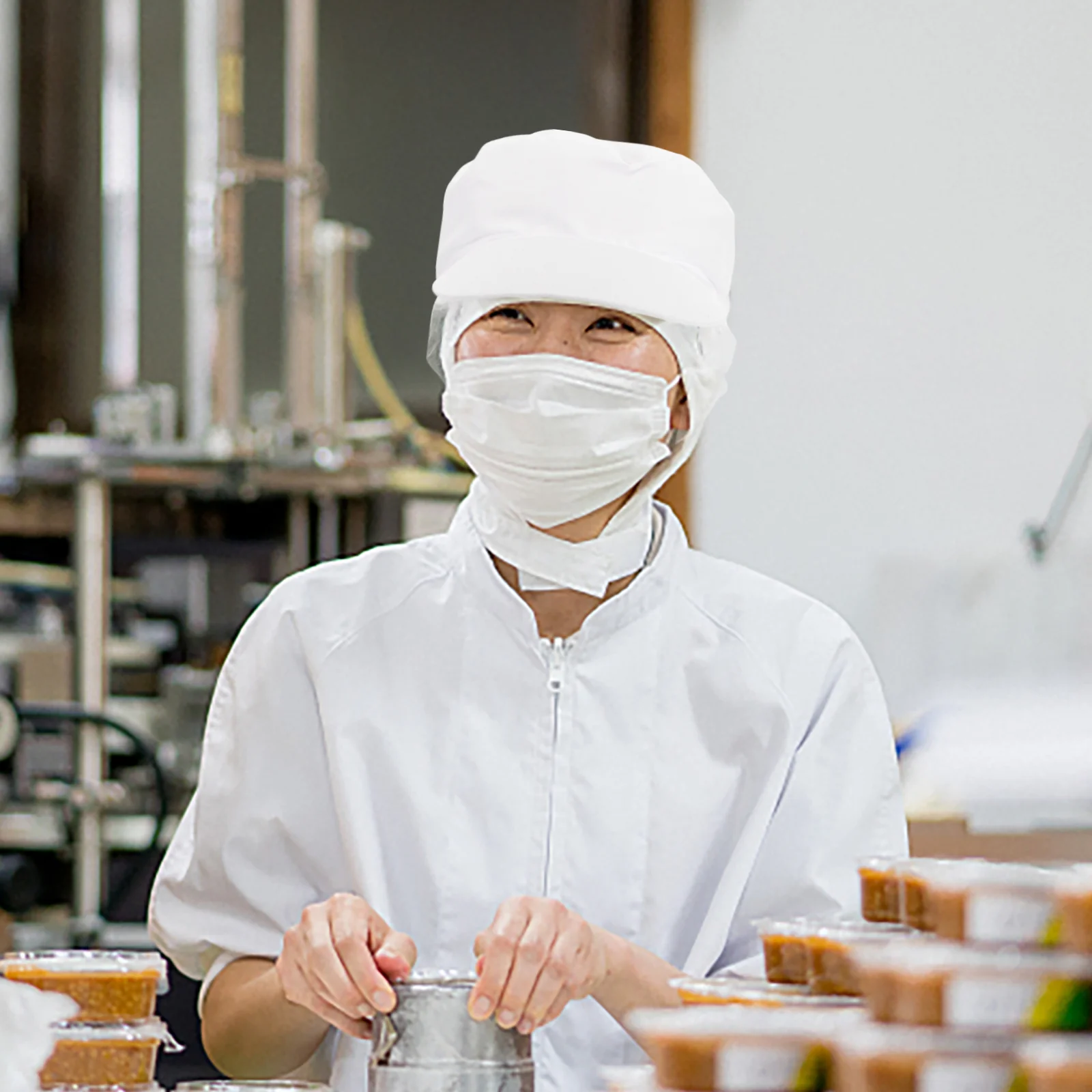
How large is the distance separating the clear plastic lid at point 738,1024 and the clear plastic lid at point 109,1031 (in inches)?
15.2

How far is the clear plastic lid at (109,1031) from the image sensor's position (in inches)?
42.5

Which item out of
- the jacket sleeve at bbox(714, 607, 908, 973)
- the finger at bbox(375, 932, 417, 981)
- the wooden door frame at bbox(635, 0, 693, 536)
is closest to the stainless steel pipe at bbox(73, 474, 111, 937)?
the wooden door frame at bbox(635, 0, 693, 536)

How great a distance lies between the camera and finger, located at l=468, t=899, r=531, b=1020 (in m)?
1.03

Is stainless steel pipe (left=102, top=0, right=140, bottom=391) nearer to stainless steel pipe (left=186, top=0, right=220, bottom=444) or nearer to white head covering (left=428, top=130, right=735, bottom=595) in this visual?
stainless steel pipe (left=186, top=0, right=220, bottom=444)

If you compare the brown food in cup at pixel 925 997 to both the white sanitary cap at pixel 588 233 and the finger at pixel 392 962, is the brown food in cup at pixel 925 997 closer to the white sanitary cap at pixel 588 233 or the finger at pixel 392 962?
the finger at pixel 392 962

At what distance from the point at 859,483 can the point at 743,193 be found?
0.61m

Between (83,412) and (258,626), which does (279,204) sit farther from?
(258,626)

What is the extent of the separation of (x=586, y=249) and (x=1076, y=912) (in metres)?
0.80

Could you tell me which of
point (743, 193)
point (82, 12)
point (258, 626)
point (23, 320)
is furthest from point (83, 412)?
point (258, 626)

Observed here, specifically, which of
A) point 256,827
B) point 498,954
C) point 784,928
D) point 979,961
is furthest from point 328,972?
point 979,961

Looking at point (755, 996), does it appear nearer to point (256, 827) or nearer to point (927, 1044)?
point (927, 1044)

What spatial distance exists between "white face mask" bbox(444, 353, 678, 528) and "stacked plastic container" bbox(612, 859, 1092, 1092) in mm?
597

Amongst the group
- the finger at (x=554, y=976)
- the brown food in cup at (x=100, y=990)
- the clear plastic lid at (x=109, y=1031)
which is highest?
the finger at (x=554, y=976)

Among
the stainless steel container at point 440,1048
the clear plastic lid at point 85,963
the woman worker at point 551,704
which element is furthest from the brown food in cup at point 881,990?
the woman worker at point 551,704
